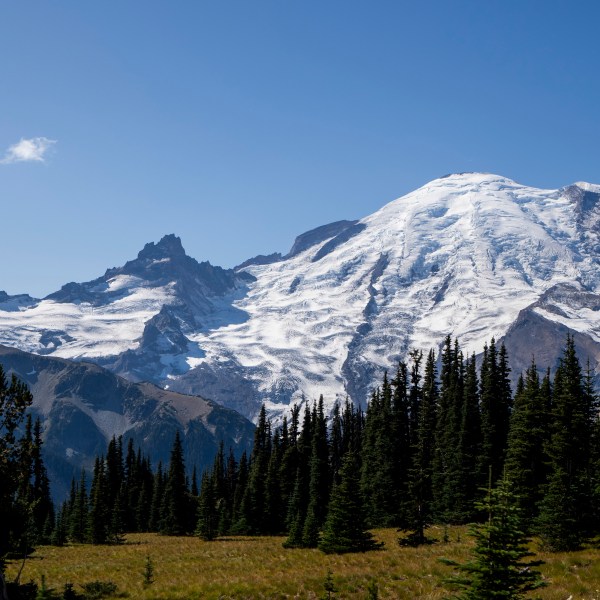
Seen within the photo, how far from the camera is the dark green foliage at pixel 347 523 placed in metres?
47.3

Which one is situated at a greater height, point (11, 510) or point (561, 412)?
point (561, 412)

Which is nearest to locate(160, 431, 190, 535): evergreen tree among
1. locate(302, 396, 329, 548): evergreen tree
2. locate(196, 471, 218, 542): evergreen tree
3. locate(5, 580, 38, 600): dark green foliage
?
locate(196, 471, 218, 542): evergreen tree

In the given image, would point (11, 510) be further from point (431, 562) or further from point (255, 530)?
point (255, 530)

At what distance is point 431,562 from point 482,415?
37.8m

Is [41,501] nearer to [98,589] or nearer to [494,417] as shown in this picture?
[494,417]

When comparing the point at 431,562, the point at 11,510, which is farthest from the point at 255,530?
the point at 11,510

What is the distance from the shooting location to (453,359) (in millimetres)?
93188

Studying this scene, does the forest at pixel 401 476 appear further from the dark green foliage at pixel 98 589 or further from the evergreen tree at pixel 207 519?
the dark green foliage at pixel 98 589

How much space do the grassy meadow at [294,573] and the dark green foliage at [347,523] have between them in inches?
46.0

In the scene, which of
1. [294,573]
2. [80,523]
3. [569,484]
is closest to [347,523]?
[294,573]

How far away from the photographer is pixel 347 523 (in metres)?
48.1

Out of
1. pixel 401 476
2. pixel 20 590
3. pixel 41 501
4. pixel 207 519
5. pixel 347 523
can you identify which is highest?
pixel 401 476

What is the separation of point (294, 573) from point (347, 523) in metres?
10.1

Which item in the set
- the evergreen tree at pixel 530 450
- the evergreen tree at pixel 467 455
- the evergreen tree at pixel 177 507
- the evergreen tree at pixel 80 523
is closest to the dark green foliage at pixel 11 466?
the evergreen tree at pixel 530 450
